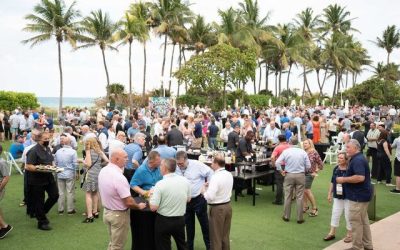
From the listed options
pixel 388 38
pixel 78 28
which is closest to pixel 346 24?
pixel 388 38

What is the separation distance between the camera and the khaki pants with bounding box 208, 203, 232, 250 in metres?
5.84

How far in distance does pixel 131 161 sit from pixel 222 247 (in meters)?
3.42

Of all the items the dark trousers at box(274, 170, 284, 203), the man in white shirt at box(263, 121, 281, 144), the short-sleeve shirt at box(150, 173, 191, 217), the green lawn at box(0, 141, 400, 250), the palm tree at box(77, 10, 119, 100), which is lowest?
the green lawn at box(0, 141, 400, 250)

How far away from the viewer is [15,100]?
31.6m

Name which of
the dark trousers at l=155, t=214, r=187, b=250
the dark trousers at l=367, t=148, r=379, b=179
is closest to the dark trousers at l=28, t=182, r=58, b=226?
the dark trousers at l=155, t=214, r=187, b=250

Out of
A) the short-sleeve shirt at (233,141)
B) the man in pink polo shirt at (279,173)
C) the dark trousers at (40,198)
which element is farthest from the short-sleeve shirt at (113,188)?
the short-sleeve shirt at (233,141)

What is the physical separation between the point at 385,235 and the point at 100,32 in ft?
113

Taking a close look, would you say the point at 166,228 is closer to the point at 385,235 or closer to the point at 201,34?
the point at 385,235

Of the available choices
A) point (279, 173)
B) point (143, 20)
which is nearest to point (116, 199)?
point (279, 173)

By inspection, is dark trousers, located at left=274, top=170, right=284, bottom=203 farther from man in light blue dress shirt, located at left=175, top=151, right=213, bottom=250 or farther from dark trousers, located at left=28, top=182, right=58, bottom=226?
dark trousers, located at left=28, top=182, right=58, bottom=226

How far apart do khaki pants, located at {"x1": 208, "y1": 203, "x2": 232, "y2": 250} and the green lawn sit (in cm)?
112

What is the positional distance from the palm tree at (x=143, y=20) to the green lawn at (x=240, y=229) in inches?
1100

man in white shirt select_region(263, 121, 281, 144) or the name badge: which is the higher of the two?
man in white shirt select_region(263, 121, 281, 144)

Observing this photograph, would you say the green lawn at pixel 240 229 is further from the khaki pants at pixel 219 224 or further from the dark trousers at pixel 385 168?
the dark trousers at pixel 385 168
